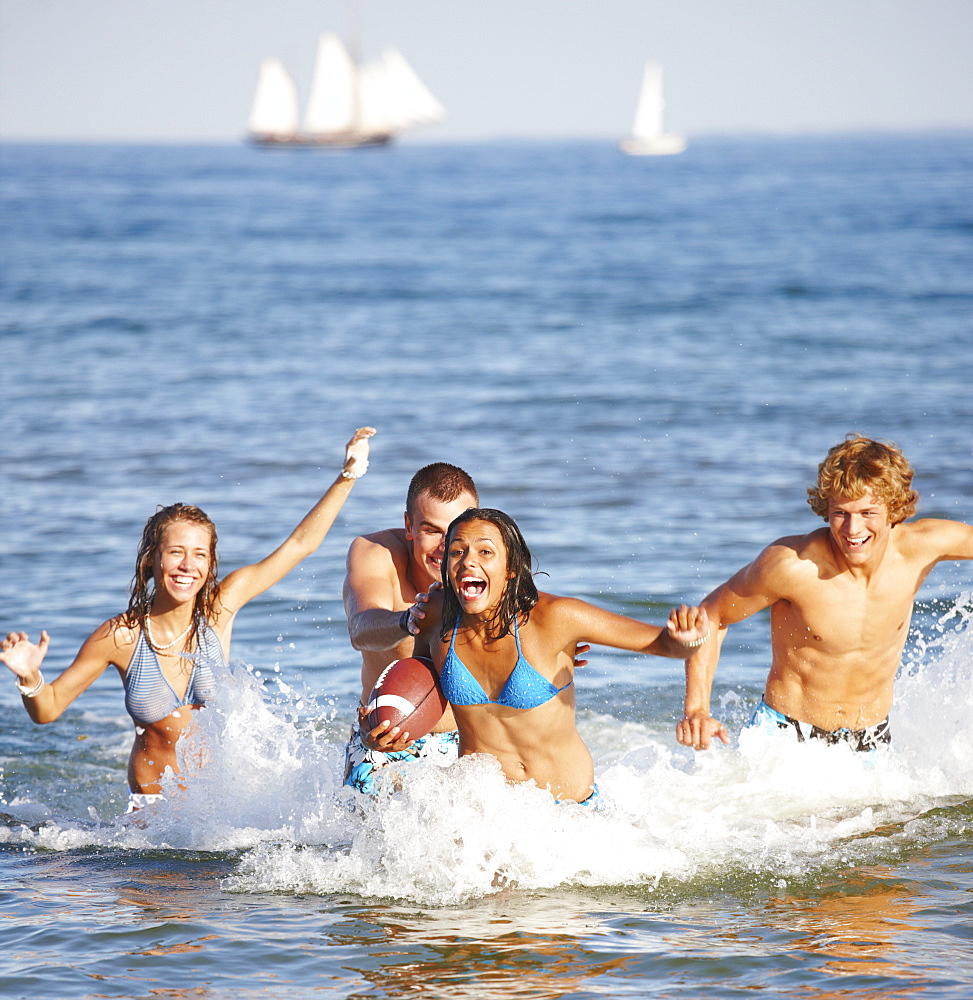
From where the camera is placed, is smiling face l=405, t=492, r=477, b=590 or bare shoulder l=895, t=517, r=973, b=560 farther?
bare shoulder l=895, t=517, r=973, b=560

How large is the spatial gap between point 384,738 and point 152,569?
5.49ft

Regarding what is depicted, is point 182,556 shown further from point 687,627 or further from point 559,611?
point 687,627

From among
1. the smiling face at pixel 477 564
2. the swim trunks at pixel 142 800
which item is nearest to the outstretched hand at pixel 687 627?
the smiling face at pixel 477 564

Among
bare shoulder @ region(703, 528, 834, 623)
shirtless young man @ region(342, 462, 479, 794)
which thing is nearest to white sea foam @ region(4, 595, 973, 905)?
shirtless young man @ region(342, 462, 479, 794)

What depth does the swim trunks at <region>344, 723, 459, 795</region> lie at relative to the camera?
5.70 metres

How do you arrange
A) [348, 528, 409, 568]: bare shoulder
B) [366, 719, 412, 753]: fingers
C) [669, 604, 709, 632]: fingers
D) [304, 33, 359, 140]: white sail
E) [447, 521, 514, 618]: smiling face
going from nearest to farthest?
[669, 604, 709, 632]: fingers → [447, 521, 514, 618]: smiling face → [366, 719, 412, 753]: fingers → [348, 528, 409, 568]: bare shoulder → [304, 33, 359, 140]: white sail

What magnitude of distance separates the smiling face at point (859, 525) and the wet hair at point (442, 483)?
1.73m

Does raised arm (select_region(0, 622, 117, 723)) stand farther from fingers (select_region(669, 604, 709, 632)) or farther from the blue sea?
fingers (select_region(669, 604, 709, 632))

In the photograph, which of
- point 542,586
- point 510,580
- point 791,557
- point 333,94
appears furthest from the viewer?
point 333,94

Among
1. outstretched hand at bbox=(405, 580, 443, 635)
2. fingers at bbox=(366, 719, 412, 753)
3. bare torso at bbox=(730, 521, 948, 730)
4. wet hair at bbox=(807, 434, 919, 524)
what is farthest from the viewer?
bare torso at bbox=(730, 521, 948, 730)

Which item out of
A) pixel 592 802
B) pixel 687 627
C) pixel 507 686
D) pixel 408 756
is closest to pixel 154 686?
pixel 408 756

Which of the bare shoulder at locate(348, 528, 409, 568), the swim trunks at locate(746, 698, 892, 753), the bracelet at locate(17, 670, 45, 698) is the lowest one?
the swim trunks at locate(746, 698, 892, 753)

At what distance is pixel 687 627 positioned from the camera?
4.90 metres

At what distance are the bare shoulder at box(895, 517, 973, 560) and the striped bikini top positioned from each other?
3458 millimetres
